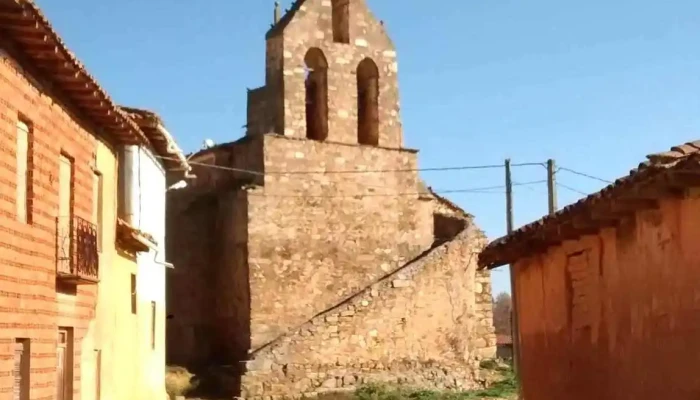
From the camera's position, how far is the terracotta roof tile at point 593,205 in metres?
7.77

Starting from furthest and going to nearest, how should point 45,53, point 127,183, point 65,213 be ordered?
point 127,183
point 65,213
point 45,53

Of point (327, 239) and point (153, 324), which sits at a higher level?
point (327, 239)

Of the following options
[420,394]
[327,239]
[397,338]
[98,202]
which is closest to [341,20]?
[327,239]

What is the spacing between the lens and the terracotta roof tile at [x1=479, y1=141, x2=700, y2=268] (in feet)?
25.5

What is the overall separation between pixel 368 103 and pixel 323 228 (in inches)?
169

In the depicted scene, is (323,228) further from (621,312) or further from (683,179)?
(683,179)

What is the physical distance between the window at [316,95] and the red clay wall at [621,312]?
1551 centimetres

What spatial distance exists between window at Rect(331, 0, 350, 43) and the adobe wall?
330cm

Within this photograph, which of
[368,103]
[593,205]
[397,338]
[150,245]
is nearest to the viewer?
[593,205]

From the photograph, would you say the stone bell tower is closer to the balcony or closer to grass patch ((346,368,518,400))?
grass patch ((346,368,518,400))

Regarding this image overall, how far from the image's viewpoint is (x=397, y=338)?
2566cm

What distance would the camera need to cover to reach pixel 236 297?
2658 cm

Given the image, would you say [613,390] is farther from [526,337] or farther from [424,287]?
[424,287]

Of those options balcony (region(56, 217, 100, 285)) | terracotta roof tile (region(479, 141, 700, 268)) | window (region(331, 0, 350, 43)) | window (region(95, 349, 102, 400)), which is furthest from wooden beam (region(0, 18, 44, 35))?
window (region(331, 0, 350, 43))
